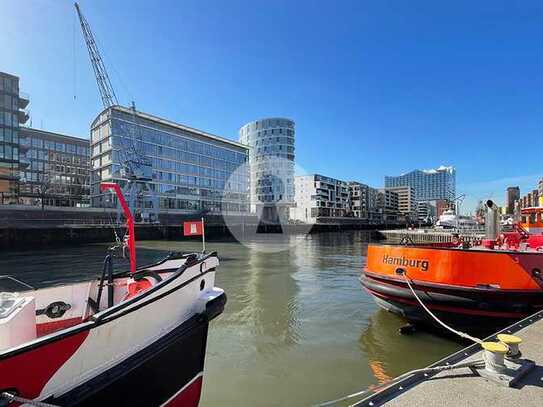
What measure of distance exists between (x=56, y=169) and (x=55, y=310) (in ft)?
361

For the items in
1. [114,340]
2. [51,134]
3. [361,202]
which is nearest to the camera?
[114,340]

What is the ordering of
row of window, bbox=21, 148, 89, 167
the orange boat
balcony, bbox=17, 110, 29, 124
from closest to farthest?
the orange boat < balcony, bbox=17, 110, 29, 124 < row of window, bbox=21, 148, 89, 167

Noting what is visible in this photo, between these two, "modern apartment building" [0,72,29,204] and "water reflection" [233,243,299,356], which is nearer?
"water reflection" [233,243,299,356]

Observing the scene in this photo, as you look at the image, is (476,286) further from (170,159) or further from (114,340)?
(170,159)

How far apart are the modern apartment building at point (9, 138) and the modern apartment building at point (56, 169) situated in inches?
906

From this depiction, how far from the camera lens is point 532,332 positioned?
5383 mm

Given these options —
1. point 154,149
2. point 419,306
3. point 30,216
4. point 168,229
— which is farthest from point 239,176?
point 419,306

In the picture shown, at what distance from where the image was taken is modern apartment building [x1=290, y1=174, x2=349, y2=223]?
13350 centimetres

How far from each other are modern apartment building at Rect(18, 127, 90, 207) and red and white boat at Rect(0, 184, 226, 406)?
96.0 metres

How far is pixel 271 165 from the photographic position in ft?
438

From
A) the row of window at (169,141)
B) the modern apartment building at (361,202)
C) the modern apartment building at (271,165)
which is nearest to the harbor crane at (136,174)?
the row of window at (169,141)

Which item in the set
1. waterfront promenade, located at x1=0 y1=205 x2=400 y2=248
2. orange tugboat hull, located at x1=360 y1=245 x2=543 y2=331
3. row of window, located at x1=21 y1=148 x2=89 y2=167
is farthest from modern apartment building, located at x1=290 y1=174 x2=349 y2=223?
orange tugboat hull, located at x1=360 y1=245 x2=543 y2=331

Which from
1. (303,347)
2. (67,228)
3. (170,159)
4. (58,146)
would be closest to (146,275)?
(303,347)

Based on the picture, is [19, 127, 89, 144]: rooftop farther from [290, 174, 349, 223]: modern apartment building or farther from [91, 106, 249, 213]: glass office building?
[290, 174, 349, 223]: modern apartment building
